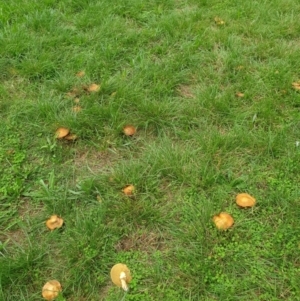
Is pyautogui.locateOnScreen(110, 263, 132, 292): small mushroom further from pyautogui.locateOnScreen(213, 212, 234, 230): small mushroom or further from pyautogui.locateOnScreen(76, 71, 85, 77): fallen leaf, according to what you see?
pyautogui.locateOnScreen(76, 71, 85, 77): fallen leaf

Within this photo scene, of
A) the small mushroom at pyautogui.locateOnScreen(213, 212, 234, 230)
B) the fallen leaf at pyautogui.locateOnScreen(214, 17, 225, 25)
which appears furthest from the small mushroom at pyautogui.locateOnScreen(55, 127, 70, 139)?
the fallen leaf at pyautogui.locateOnScreen(214, 17, 225, 25)

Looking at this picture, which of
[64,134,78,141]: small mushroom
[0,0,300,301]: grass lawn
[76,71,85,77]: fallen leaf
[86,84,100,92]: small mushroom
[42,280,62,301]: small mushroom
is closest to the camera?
[42,280,62,301]: small mushroom

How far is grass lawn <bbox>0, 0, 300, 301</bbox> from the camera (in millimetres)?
1991

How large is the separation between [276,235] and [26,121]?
6.43 feet

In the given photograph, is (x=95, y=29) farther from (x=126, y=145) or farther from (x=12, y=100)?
(x=126, y=145)

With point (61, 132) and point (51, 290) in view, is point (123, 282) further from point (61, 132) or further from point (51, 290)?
point (61, 132)

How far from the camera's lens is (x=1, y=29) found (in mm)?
3621

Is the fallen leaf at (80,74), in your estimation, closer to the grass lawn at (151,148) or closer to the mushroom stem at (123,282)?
the grass lawn at (151,148)

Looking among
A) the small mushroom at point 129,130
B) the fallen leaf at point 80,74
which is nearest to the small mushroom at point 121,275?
the small mushroom at point 129,130

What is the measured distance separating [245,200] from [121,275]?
881mm

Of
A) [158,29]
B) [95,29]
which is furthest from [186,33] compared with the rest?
[95,29]

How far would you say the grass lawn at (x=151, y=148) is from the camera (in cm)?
199

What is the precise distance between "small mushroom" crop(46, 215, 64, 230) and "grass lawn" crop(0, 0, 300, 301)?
33 millimetres

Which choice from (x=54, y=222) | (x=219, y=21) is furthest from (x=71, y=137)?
(x=219, y=21)
